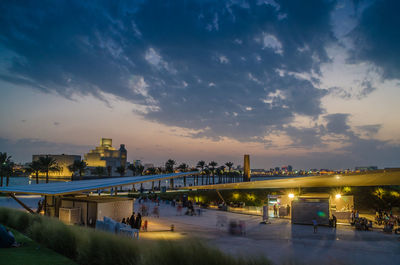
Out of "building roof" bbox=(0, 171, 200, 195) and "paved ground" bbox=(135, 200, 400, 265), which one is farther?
"building roof" bbox=(0, 171, 200, 195)

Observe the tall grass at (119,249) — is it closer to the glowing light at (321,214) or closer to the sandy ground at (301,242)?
the sandy ground at (301,242)

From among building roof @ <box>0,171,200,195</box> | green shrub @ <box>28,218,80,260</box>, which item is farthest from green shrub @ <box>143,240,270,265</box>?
building roof @ <box>0,171,200,195</box>

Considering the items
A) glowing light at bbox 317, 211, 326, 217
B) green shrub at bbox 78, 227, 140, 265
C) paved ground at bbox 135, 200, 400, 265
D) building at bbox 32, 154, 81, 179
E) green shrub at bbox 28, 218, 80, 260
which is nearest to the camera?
green shrub at bbox 78, 227, 140, 265

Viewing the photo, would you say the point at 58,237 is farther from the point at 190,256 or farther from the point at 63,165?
the point at 63,165

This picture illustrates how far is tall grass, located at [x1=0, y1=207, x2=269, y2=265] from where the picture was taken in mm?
6055

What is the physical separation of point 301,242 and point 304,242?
0.54ft

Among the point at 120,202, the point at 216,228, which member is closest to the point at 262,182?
the point at 216,228

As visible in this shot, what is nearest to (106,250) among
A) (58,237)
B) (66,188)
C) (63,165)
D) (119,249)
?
(119,249)

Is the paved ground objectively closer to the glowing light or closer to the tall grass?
the glowing light

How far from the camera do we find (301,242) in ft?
42.0

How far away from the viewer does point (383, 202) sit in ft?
87.8

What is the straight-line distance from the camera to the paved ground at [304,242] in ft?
33.1

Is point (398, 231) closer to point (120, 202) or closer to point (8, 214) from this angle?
point (120, 202)

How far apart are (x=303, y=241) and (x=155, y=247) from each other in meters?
9.23
